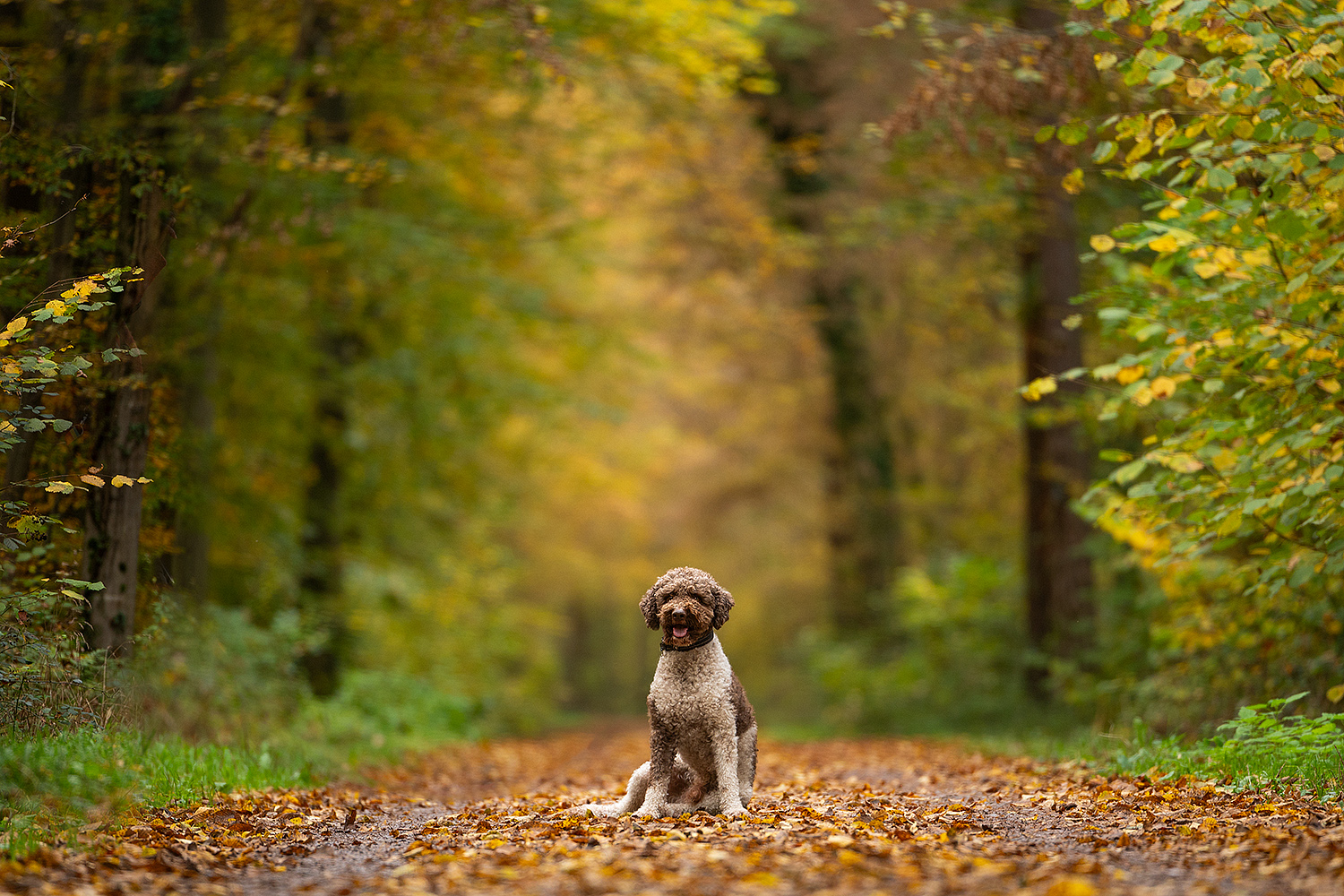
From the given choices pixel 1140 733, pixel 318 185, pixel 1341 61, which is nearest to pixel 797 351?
pixel 318 185

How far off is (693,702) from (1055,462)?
9.33 m

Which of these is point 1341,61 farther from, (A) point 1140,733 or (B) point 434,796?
(B) point 434,796

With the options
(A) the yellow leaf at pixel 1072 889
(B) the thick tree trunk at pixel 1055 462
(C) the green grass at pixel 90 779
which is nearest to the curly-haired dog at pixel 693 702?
(A) the yellow leaf at pixel 1072 889

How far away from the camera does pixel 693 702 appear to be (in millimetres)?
6141

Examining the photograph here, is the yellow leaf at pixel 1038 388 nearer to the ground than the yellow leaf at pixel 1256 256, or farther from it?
nearer to the ground

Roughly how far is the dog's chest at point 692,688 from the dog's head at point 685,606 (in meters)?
0.13

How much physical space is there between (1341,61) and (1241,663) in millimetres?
5160

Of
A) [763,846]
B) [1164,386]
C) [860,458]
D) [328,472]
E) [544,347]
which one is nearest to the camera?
[763,846]

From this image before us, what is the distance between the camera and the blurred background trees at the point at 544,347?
8336 mm

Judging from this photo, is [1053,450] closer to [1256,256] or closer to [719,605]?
[1256,256]

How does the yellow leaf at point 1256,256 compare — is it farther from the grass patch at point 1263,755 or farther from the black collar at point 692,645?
the black collar at point 692,645

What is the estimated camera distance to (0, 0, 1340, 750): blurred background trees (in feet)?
27.3

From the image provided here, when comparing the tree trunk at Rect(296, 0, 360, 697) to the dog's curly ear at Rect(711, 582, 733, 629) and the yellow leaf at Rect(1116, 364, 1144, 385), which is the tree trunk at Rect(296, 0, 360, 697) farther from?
the yellow leaf at Rect(1116, 364, 1144, 385)

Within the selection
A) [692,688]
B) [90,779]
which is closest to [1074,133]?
[692,688]
